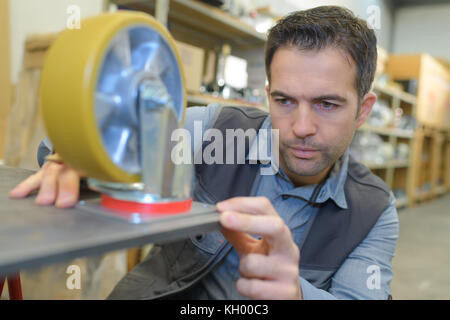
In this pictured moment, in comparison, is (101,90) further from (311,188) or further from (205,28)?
(205,28)

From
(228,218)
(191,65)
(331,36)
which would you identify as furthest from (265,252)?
(191,65)

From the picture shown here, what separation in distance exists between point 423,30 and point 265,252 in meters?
8.37

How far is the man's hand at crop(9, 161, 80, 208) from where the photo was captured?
50cm

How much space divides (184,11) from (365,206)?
1.62 meters

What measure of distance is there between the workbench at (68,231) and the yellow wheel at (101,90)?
0.07 meters

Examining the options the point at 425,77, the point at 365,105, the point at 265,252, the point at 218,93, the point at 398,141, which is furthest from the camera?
the point at 398,141

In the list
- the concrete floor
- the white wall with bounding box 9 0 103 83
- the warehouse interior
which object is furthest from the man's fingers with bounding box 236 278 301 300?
the concrete floor

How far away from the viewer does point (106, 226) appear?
420mm

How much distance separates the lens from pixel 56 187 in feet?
1.75

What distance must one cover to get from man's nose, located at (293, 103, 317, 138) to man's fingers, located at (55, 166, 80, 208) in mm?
576

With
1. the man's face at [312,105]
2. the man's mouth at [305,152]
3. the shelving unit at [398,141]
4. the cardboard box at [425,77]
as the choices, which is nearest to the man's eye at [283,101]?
the man's face at [312,105]

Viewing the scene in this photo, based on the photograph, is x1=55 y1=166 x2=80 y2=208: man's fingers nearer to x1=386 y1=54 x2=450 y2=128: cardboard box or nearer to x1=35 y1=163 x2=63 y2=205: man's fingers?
x1=35 y1=163 x2=63 y2=205: man's fingers

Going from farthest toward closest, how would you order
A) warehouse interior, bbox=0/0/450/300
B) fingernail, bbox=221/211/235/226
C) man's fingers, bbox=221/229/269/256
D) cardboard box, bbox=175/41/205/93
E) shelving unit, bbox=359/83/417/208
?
Answer: shelving unit, bbox=359/83/417/208, cardboard box, bbox=175/41/205/93, warehouse interior, bbox=0/0/450/300, man's fingers, bbox=221/229/269/256, fingernail, bbox=221/211/235/226
